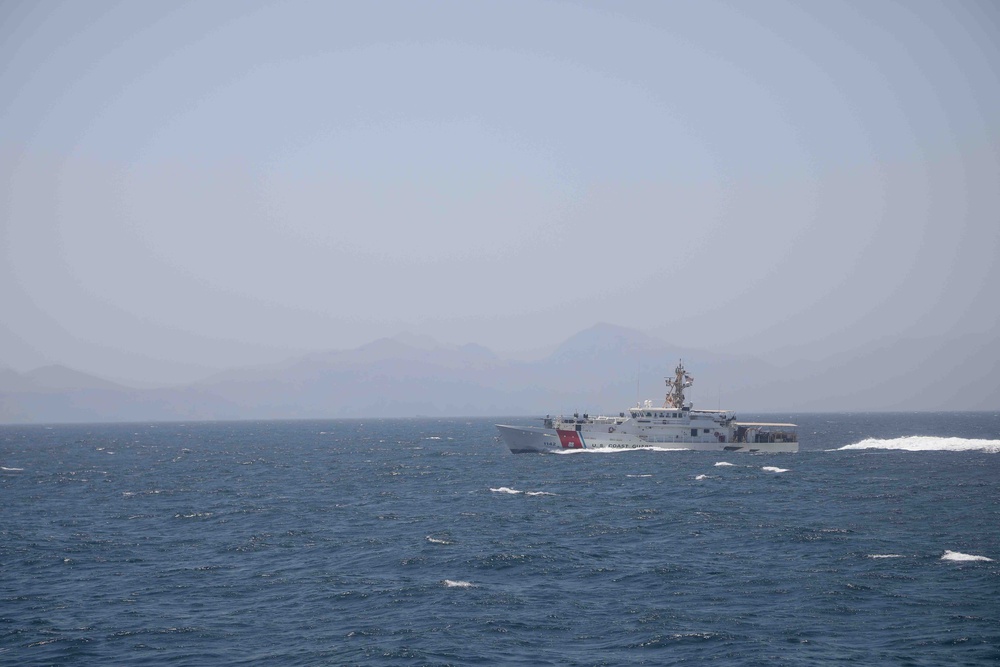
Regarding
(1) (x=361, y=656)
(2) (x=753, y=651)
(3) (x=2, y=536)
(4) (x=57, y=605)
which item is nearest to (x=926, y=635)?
(2) (x=753, y=651)

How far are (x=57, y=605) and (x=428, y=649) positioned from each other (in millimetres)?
19561

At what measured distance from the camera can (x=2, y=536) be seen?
5969cm

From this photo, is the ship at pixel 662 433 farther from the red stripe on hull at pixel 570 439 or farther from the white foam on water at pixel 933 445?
the white foam on water at pixel 933 445

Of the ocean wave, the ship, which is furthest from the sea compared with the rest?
the ship

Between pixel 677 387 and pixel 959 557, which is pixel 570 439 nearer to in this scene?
pixel 677 387

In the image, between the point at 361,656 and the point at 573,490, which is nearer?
the point at 361,656

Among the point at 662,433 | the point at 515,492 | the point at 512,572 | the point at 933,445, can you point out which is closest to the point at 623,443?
the point at 662,433

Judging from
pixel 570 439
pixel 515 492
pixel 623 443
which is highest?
pixel 570 439

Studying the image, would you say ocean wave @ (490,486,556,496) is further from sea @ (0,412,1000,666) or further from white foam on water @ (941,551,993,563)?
white foam on water @ (941,551,993,563)

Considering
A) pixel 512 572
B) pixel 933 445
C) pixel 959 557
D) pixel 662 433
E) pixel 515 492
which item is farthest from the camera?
pixel 933 445

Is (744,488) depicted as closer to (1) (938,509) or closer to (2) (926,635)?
(1) (938,509)

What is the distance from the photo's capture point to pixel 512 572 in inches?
1849

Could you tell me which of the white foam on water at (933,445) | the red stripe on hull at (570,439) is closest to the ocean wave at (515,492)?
the red stripe on hull at (570,439)

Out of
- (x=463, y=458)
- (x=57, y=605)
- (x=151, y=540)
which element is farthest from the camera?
(x=463, y=458)
